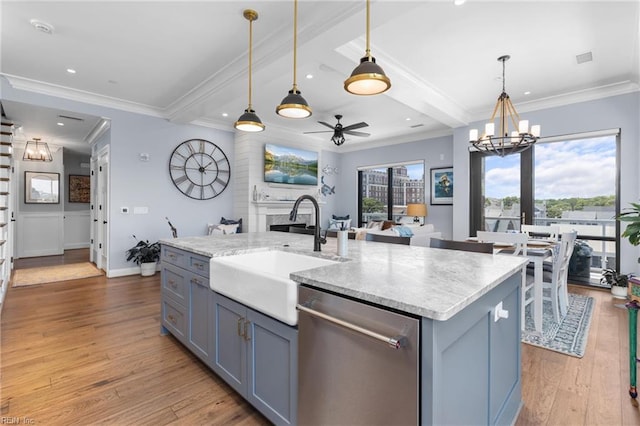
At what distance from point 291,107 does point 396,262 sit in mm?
1402

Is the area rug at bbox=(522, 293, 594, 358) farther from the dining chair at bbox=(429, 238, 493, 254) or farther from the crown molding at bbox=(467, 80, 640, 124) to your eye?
the crown molding at bbox=(467, 80, 640, 124)

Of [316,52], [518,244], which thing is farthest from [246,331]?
[518,244]

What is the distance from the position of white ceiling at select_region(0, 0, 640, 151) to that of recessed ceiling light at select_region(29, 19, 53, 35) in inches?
1.9

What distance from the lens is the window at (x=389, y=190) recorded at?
23.6 feet

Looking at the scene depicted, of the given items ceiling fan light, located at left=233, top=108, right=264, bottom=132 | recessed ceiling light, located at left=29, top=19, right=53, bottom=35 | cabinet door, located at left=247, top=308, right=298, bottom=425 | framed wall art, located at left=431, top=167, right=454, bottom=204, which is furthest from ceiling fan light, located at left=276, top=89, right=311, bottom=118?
framed wall art, located at left=431, top=167, right=454, bottom=204

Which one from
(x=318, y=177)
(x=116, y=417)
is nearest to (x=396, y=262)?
(x=116, y=417)

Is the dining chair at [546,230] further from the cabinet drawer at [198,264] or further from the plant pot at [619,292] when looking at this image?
the cabinet drawer at [198,264]

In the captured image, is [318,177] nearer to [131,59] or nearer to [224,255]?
[131,59]

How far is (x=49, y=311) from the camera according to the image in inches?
131

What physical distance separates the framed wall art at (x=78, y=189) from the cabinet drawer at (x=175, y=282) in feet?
23.8

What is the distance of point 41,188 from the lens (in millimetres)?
6906

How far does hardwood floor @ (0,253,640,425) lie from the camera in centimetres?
Answer: 171

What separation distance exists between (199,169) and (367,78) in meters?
4.80

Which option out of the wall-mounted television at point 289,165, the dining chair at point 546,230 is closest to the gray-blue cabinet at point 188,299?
the wall-mounted television at point 289,165
